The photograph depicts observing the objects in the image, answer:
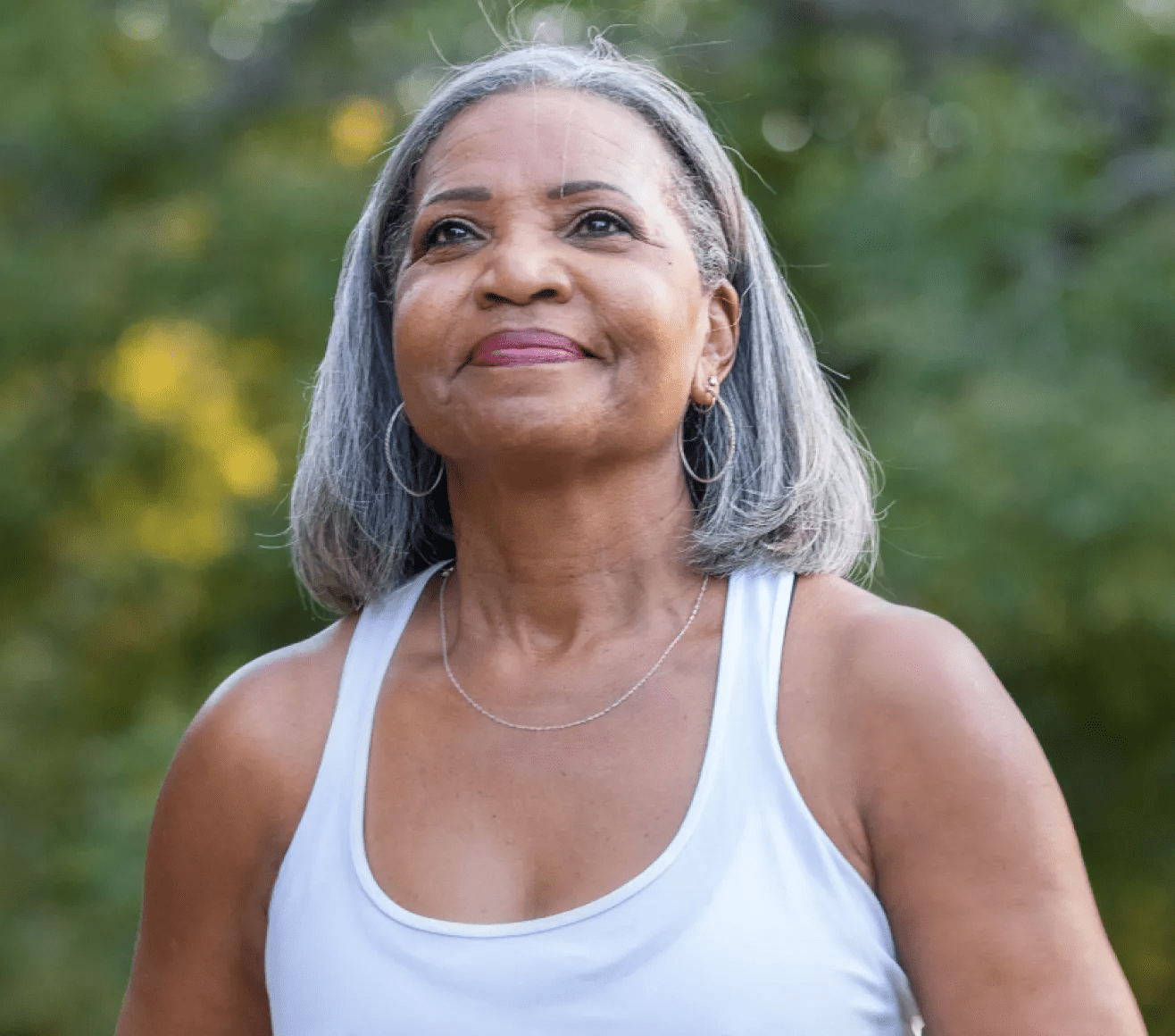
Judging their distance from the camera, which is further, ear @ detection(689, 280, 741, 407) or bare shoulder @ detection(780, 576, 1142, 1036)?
ear @ detection(689, 280, 741, 407)

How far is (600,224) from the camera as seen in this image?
2078mm

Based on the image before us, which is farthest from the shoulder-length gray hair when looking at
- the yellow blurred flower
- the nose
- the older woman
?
the yellow blurred flower

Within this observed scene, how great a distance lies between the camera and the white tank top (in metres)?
1.77

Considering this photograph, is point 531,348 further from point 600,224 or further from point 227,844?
point 227,844

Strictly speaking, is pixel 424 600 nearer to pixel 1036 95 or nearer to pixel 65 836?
pixel 1036 95

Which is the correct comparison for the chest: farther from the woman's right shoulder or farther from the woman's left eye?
the woman's left eye

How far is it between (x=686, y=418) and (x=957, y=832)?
76 centimetres

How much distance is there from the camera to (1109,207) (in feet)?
19.2

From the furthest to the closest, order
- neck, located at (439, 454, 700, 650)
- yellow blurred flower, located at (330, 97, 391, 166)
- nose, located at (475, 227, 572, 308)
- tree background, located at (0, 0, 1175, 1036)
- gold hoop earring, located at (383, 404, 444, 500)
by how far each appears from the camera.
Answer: yellow blurred flower, located at (330, 97, 391, 166) < tree background, located at (0, 0, 1175, 1036) < gold hoop earring, located at (383, 404, 444, 500) < neck, located at (439, 454, 700, 650) < nose, located at (475, 227, 572, 308)

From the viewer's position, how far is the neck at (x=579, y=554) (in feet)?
6.98

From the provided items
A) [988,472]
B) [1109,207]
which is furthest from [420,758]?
[1109,207]

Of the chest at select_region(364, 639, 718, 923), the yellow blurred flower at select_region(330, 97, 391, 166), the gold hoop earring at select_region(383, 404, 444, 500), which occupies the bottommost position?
the chest at select_region(364, 639, 718, 923)

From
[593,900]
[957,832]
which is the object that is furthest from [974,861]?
[593,900]

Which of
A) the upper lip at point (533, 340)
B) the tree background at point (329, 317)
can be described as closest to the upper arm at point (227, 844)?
the upper lip at point (533, 340)
